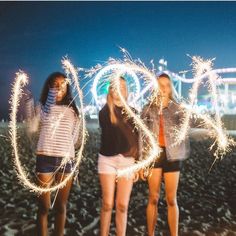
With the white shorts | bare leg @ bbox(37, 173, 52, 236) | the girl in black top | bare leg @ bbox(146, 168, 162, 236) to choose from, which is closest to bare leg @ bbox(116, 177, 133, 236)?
the girl in black top

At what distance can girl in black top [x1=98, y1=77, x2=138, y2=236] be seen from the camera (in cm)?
528

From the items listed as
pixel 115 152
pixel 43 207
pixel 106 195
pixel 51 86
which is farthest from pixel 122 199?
pixel 51 86

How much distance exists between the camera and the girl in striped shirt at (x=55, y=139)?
17.3 ft

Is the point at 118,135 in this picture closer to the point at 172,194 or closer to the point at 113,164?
the point at 113,164

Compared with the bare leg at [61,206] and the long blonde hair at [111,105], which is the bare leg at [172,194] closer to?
the long blonde hair at [111,105]

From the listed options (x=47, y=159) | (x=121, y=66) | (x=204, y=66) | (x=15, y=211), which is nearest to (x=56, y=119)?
(x=47, y=159)

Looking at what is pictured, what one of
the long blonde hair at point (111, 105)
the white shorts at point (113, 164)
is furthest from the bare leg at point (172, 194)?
the long blonde hair at point (111, 105)

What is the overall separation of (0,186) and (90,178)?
219 cm

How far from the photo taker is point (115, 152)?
17.3ft

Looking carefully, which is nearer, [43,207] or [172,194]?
[43,207]

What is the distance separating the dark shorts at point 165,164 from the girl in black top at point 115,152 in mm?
369

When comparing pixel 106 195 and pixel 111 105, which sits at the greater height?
pixel 111 105

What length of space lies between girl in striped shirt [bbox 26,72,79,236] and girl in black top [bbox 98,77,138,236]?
0.36 metres

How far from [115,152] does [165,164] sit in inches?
26.8
